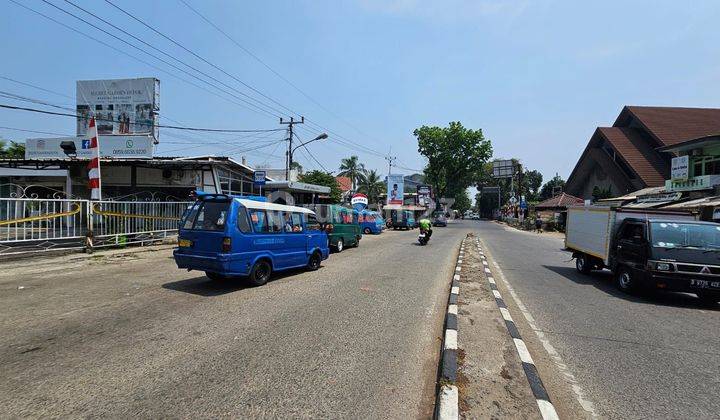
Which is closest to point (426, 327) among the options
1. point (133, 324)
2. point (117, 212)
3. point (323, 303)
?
point (323, 303)

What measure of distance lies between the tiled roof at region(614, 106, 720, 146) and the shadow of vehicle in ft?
127

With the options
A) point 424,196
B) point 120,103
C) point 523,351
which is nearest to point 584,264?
point 523,351

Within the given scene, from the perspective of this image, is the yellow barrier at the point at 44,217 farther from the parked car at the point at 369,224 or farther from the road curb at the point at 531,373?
the parked car at the point at 369,224

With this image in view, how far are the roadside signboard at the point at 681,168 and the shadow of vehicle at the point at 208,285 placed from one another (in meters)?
25.4

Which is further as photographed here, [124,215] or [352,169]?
[352,169]

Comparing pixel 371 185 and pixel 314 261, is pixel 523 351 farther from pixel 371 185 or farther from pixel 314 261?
pixel 371 185

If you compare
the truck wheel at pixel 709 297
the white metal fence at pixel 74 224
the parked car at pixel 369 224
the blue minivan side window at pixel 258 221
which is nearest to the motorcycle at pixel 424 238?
the parked car at pixel 369 224

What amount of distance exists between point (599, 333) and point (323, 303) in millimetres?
4332

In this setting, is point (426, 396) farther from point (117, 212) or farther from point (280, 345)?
point (117, 212)

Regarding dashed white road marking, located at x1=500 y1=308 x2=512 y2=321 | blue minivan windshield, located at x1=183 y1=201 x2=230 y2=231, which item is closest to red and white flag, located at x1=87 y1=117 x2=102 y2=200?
blue minivan windshield, located at x1=183 y1=201 x2=230 y2=231

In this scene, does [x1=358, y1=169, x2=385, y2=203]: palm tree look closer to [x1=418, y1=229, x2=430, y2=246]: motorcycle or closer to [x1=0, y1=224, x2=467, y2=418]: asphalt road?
[x1=418, y1=229, x2=430, y2=246]: motorcycle

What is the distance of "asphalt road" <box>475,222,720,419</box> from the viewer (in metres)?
3.77

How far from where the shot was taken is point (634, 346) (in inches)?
211

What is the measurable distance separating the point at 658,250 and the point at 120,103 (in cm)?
2887
